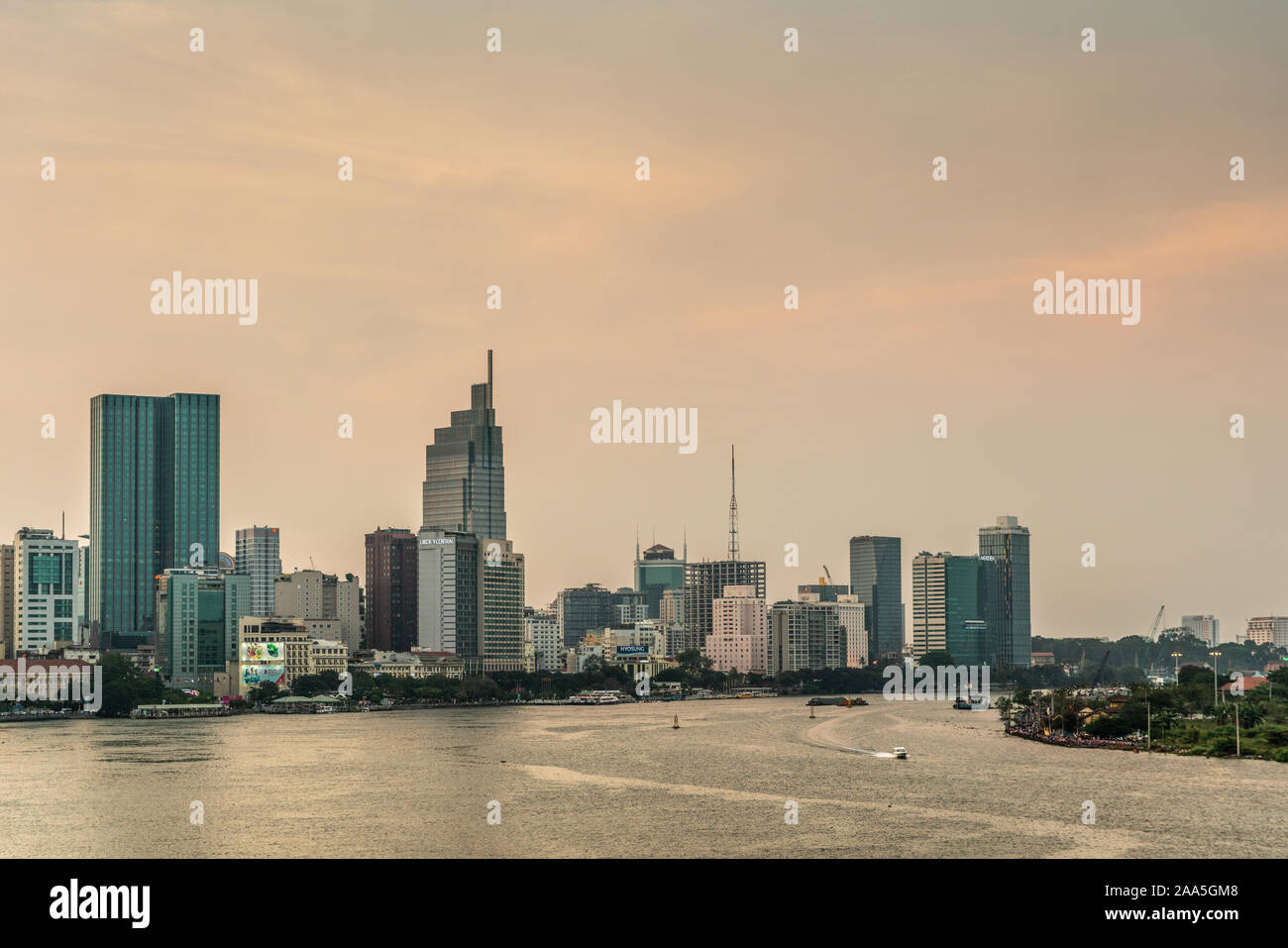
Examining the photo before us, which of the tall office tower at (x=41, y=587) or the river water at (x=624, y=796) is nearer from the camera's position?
the river water at (x=624, y=796)

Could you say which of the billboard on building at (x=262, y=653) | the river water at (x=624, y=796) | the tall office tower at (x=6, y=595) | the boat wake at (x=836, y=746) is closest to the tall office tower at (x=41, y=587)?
the tall office tower at (x=6, y=595)

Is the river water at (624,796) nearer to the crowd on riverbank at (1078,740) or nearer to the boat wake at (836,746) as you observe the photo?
the boat wake at (836,746)

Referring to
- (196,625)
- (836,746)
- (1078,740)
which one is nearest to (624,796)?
(836,746)

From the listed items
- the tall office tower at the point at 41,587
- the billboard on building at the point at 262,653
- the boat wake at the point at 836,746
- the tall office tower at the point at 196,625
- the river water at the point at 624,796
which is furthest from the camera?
the tall office tower at the point at 41,587

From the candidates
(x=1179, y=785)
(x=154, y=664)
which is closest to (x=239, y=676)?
(x=154, y=664)

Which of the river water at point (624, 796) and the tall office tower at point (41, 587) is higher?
the tall office tower at point (41, 587)
